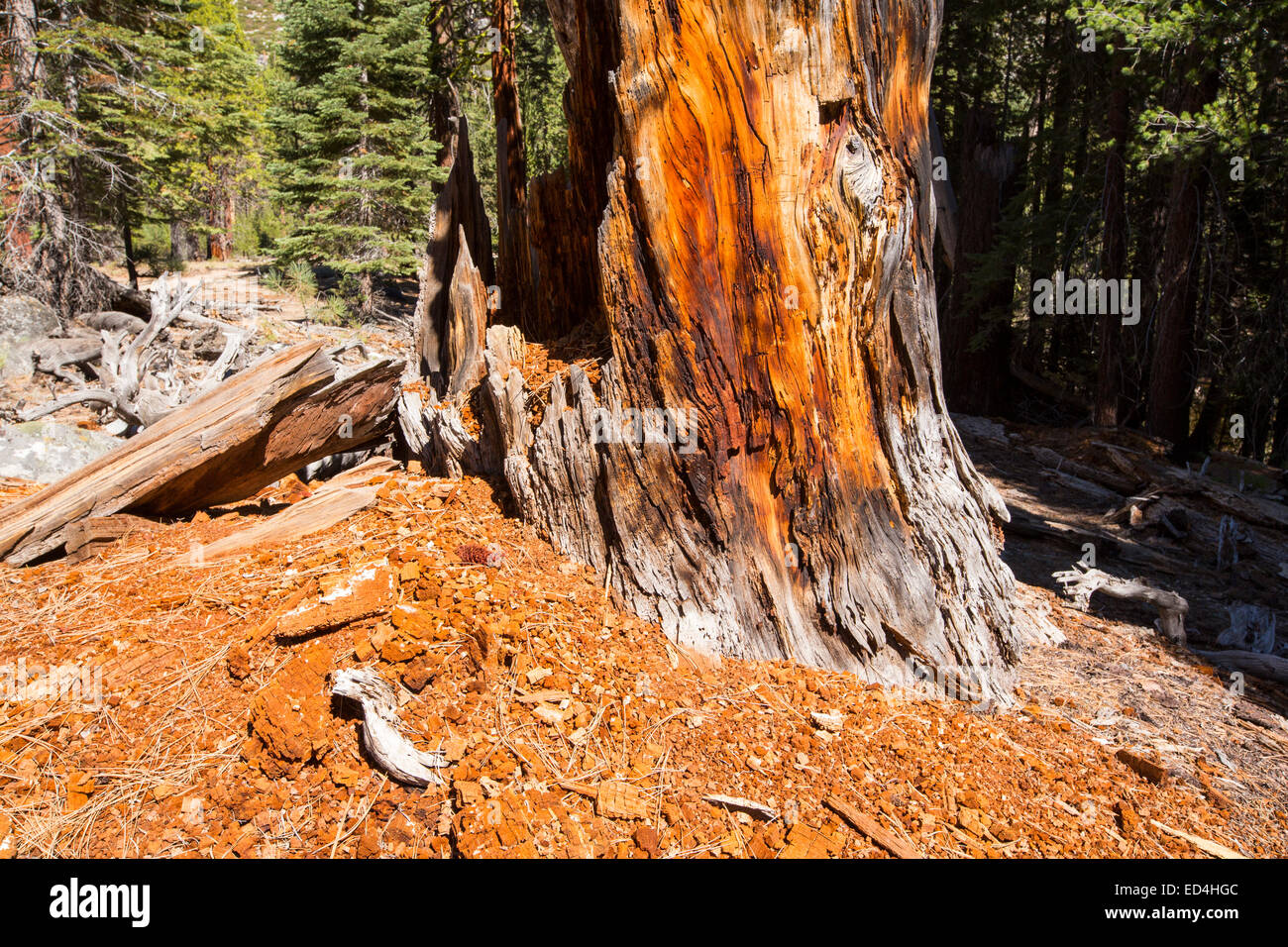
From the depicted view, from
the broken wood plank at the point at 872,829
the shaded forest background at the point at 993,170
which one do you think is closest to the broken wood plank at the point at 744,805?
the broken wood plank at the point at 872,829

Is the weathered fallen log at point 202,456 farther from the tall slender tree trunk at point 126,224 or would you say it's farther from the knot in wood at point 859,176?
the tall slender tree trunk at point 126,224

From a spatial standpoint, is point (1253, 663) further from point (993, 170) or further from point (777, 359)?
point (993, 170)

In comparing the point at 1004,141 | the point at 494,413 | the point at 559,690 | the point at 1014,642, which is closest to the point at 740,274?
the point at 494,413

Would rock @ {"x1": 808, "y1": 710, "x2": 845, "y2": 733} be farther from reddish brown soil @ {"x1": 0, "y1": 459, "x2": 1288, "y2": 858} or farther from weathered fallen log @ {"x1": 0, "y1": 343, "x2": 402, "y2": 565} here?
weathered fallen log @ {"x1": 0, "y1": 343, "x2": 402, "y2": 565}

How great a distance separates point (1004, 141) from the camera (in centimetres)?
1289

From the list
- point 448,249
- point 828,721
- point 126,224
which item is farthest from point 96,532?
point 126,224

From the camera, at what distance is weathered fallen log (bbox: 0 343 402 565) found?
3826mm

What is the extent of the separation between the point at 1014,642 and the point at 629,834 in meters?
2.21

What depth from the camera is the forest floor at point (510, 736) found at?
2453mm

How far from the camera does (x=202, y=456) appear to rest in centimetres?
389

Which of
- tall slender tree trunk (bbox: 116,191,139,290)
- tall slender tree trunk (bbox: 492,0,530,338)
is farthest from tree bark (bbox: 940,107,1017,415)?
tall slender tree trunk (bbox: 116,191,139,290)

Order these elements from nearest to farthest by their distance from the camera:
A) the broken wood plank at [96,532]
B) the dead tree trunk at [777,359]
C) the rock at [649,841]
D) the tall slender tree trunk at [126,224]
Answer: the rock at [649,841], the dead tree trunk at [777,359], the broken wood plank at [96,532], the tall slender tree trunk at [126,224]

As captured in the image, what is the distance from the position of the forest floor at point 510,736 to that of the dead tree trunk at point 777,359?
31 centimetres

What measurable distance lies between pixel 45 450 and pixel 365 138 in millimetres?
11255
